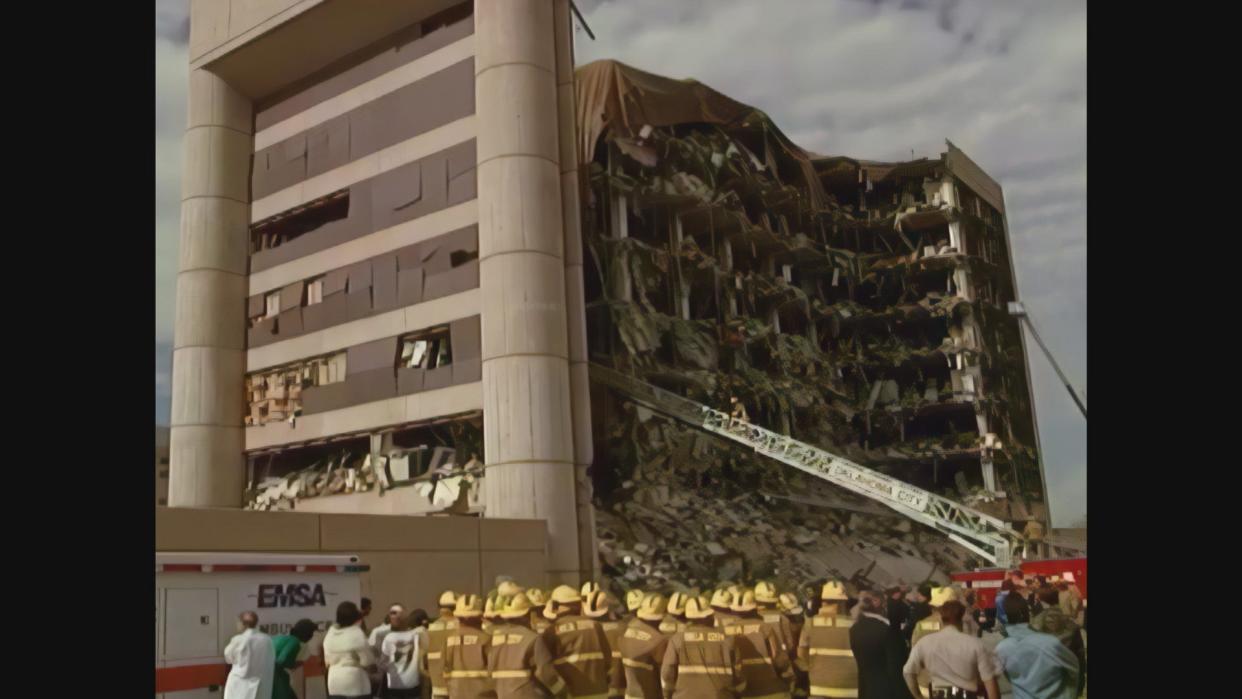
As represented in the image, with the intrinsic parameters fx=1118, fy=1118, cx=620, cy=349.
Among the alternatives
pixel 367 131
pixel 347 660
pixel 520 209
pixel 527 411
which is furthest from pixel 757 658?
pixel 367 131

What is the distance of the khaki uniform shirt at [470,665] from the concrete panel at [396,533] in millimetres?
9113

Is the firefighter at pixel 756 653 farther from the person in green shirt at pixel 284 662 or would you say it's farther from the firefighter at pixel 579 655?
the person in green shirt at pixel 284 662

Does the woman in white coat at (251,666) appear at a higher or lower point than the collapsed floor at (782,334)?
lower

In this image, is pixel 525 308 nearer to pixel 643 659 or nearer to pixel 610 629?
pixel 610 629

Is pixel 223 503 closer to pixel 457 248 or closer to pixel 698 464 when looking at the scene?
pixel 457 248

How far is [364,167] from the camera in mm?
34938

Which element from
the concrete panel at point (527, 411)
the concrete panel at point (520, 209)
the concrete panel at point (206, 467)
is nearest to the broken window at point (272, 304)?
the concrete panel at point (206, 467)

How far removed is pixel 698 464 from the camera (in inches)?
1406

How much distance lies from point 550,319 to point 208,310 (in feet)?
48.5

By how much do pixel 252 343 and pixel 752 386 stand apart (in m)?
17.8

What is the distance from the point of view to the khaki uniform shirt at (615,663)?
14.0 m

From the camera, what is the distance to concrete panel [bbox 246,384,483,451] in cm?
3036

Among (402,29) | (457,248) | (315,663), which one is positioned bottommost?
(315,663)
